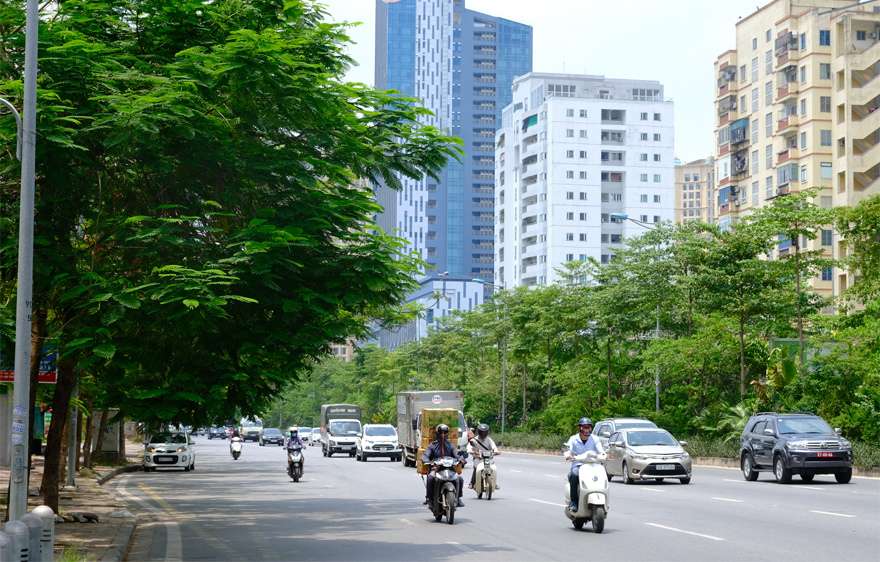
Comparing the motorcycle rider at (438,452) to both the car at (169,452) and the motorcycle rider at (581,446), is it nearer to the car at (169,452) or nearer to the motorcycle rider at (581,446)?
the motorcycle rider at (581,446)

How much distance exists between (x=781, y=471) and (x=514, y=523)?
12698 mm

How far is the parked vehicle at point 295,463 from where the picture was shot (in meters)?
33.2

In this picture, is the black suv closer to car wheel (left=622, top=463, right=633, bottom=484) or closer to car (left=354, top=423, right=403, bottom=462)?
car wheel (left=622, top=463, right=633, bottom=484)

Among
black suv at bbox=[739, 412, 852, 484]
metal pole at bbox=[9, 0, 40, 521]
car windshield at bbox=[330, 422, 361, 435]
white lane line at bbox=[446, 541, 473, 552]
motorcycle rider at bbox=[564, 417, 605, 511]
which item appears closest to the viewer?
metal pole at bbox=[9, 0, 40, 521]

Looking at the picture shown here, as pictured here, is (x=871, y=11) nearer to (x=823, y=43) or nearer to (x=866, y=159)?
(x=823, y=43)


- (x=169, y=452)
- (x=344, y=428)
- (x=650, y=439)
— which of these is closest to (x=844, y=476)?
(x=650, y=439)

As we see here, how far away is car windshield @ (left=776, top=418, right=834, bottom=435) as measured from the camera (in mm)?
28188

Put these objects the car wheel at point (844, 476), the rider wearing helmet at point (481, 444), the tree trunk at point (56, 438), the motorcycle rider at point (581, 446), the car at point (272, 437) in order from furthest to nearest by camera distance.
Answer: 1. the car at point (272, 437)
2. the car wheel at point (844, 476)
3. the rider wearing helmet at point (481, 444)
4. the tree trunk at point (56, 438)
5. the motorcycle rider at point (581, 446)

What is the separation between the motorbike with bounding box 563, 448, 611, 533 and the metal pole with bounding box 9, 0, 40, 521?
25.1ft

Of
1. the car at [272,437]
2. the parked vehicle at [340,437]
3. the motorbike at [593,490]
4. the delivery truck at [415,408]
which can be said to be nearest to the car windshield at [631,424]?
the delivery truck at [415,408]

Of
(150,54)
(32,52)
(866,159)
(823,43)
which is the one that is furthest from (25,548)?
(823,43)

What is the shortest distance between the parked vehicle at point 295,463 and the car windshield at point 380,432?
60.8ft

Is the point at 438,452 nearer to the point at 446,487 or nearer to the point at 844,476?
the point at 446,487

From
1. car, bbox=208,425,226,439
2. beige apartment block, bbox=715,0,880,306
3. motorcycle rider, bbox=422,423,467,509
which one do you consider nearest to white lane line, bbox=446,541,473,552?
motorcycle rider, bbox=422,423,467,509
